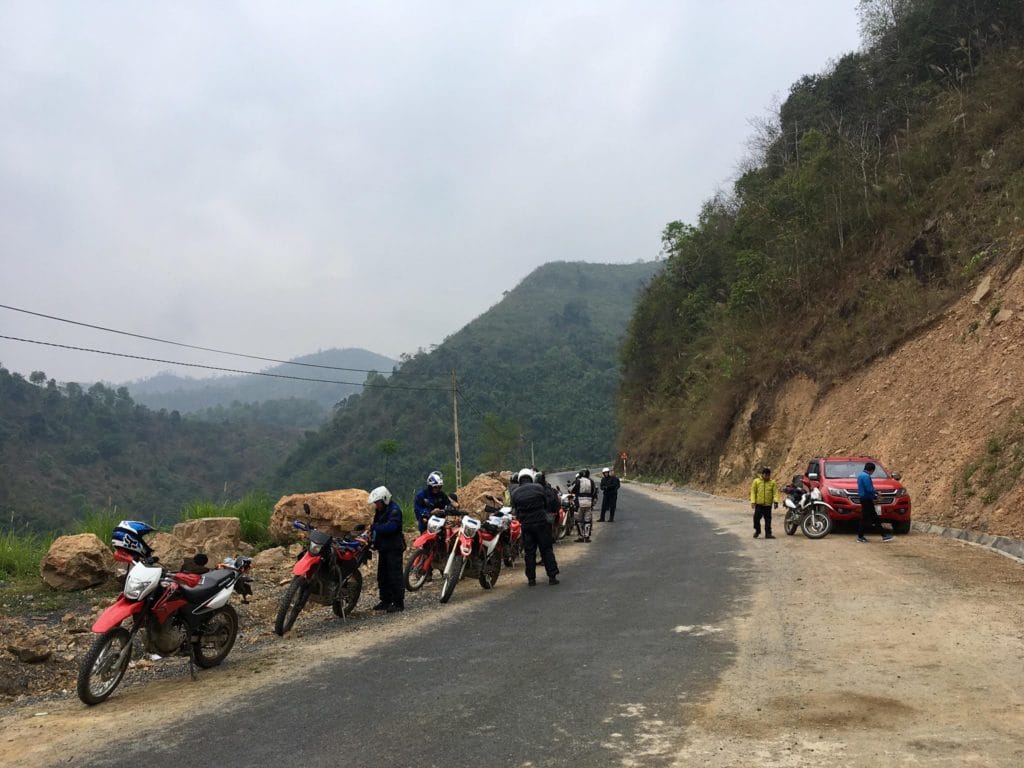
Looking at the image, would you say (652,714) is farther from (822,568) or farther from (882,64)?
(882,64)

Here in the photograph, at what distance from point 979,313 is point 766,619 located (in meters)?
18.5

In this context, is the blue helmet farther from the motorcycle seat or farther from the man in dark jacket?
the man in dark jacket

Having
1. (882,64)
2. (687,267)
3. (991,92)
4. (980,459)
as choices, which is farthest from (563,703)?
(687,267)

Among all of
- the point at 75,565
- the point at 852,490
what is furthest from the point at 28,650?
the point at 852,490

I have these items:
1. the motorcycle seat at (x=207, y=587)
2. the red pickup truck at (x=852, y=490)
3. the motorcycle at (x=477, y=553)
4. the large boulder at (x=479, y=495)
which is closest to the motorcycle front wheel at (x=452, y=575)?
the motorcycle at (x=477, y=553)

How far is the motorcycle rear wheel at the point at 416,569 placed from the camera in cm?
1177

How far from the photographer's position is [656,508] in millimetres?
28859

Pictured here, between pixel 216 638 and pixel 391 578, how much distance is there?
9.86ft

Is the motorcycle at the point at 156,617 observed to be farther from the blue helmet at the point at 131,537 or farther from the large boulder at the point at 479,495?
the large boulder at the point at 479,495

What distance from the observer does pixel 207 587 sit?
745cm

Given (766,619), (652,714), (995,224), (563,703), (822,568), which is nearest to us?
(652,714)

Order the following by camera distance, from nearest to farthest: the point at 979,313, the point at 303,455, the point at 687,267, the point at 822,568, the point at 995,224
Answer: the point at 822,568, the point at 979,313, the point at 995,224, the point at 687,267, the point at 303,455

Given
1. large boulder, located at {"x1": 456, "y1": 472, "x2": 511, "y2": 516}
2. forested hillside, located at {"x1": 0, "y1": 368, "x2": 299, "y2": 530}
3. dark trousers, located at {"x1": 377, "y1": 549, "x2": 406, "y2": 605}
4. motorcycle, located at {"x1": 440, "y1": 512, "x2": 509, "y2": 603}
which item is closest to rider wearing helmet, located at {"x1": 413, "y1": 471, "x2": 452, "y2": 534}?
motorcycle, located at {"x1": 440, "y1": 512, "x2": 509, "y2": 603}

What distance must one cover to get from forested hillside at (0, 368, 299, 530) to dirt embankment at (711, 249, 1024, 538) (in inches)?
1642
